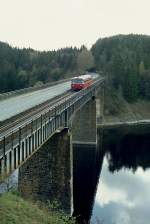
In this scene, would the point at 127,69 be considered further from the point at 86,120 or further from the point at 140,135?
the point at 86,120

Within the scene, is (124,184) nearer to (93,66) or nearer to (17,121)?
(17,121)

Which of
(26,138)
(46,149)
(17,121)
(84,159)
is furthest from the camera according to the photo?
(84,159)

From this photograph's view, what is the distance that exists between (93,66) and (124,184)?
10888 cm

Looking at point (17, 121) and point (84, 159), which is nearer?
point (17, 121)

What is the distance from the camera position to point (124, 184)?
62906 millimetres

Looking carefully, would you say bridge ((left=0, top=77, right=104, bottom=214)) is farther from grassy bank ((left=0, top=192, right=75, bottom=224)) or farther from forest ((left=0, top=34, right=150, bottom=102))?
forest ((left=0, top=34, right=150, bottom=102))

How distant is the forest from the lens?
13550 centimetres

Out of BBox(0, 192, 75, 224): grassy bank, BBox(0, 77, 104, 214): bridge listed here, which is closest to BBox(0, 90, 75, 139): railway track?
BBox(0, 77, 104, 214): bridge

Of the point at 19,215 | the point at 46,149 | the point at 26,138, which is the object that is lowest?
the point at 19,215

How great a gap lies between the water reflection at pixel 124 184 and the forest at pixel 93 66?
43.3 m

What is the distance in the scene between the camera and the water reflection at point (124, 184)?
4959 centimetres

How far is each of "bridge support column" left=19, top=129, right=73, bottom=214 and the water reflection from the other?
415cm

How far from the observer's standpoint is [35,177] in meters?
43.9

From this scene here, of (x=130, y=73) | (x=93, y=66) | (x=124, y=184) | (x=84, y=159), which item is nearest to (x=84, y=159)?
(x=84, y=159)
